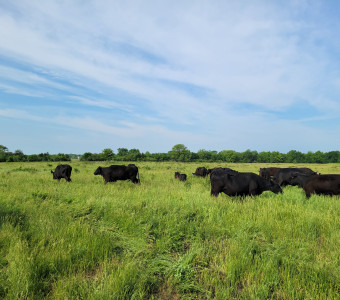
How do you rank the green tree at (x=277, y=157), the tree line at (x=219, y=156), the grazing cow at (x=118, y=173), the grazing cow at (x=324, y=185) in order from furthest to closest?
the green tree at (x=277, y=157)
the tree line at (x=219, y=156)
the grazing cow at (x=118, y=173)
the grazing cow at (x=324, y=185)

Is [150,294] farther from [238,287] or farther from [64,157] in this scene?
[64,157]

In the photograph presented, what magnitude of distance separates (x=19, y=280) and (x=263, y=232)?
477cm

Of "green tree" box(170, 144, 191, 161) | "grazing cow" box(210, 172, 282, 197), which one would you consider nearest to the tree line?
"green tree" box(170, 144, 191, 161)

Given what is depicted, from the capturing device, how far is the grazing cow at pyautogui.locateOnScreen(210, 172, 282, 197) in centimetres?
852

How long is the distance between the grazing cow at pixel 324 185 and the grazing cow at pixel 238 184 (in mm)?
2373

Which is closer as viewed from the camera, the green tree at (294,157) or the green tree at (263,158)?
the green tree at (294,157)

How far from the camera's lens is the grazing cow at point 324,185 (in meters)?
9.05

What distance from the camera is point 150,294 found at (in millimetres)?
2906

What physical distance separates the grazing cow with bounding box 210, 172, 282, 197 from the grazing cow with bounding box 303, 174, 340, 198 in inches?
93.4

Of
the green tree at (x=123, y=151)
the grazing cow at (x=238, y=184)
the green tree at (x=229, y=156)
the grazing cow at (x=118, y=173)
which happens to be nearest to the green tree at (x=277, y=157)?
the green tree at (x=229, y=156)

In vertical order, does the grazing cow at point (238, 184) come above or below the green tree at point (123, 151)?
below

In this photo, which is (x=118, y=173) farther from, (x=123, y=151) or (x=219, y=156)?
(x=219, y=156)

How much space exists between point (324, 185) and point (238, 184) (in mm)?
4269

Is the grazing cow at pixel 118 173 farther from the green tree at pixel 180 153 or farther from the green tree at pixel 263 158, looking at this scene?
the green tree at pixel 263 158
